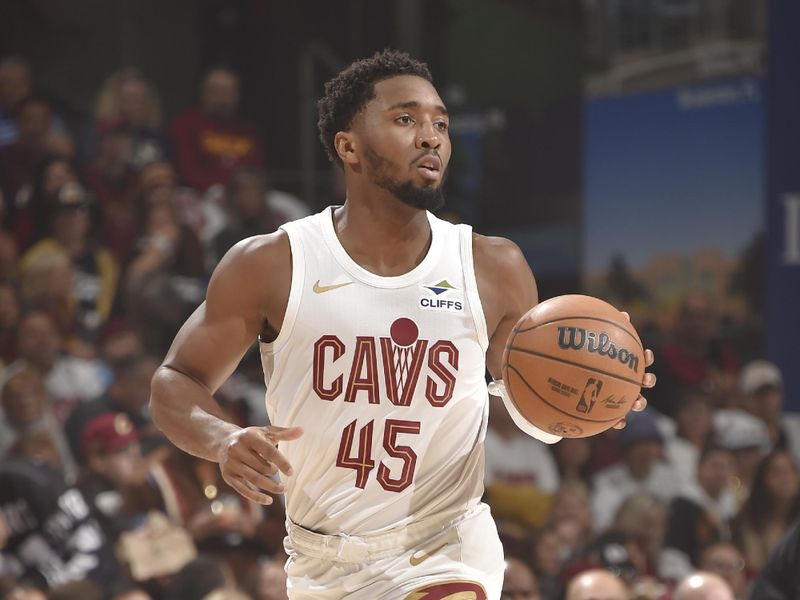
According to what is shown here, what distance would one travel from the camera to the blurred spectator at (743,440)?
7160mm

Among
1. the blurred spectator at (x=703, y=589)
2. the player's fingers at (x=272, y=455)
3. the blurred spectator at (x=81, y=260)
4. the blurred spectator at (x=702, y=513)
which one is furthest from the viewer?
the blurred spectator at (x=81, y=260)

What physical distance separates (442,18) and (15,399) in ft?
13.9

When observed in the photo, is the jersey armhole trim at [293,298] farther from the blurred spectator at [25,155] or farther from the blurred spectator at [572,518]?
the blurred spectator at [25,155]

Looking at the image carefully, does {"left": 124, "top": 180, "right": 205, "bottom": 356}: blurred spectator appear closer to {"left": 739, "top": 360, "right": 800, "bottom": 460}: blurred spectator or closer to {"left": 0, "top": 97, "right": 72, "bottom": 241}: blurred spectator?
{"left": 0, "top": 97, "right": 72, "bottom": 241}: blurred spectator

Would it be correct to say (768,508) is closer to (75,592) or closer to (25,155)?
(75,592)

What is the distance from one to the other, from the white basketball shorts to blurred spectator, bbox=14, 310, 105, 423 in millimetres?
3791

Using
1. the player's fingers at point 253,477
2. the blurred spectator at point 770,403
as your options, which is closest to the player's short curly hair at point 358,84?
the player's fingers at point 253,477

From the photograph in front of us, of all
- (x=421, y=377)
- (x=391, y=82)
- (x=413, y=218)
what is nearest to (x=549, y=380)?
(x=421, y=377)

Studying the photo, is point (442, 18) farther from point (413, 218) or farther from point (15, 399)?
point (413, 218)

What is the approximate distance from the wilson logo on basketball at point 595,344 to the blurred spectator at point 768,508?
422 cm

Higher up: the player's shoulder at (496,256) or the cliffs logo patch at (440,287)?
the player's shoulder at (496,256)

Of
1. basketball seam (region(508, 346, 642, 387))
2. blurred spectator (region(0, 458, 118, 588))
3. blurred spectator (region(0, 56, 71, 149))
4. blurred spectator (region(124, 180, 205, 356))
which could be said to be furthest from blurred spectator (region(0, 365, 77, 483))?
basketball seam (region(508, 346, 642, 387))

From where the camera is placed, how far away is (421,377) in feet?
10.4

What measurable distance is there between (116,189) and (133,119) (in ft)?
1.66
